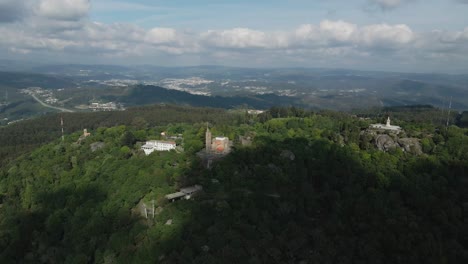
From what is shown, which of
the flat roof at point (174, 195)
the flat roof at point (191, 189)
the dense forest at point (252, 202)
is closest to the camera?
the dense forest at point (252, 202)

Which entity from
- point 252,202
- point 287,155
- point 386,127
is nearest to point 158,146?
point 287,155

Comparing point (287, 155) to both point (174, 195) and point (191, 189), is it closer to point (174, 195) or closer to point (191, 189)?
point (191, 189)

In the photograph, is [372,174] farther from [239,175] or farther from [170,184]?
[170,184]

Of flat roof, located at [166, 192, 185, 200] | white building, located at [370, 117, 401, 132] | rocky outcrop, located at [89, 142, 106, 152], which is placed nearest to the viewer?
flat roof, located at [166, 192, 185, 200]

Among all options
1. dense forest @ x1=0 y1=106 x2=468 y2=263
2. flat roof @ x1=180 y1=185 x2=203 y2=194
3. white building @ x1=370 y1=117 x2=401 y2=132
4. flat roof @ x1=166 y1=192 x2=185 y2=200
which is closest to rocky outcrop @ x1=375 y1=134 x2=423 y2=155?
dense forest @ x1=0 y1=106 x2=468 y2=263

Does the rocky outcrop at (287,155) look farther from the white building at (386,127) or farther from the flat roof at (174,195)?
the white building at (386,127)

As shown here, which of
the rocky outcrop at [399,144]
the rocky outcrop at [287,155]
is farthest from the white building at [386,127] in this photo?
the rocky outcrop at [287,155]

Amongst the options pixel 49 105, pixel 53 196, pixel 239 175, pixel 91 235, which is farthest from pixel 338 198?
pixel 49 105

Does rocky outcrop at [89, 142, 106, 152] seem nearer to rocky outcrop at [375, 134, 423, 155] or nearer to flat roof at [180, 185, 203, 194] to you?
flat roof at [180, 185, 203, 194]
